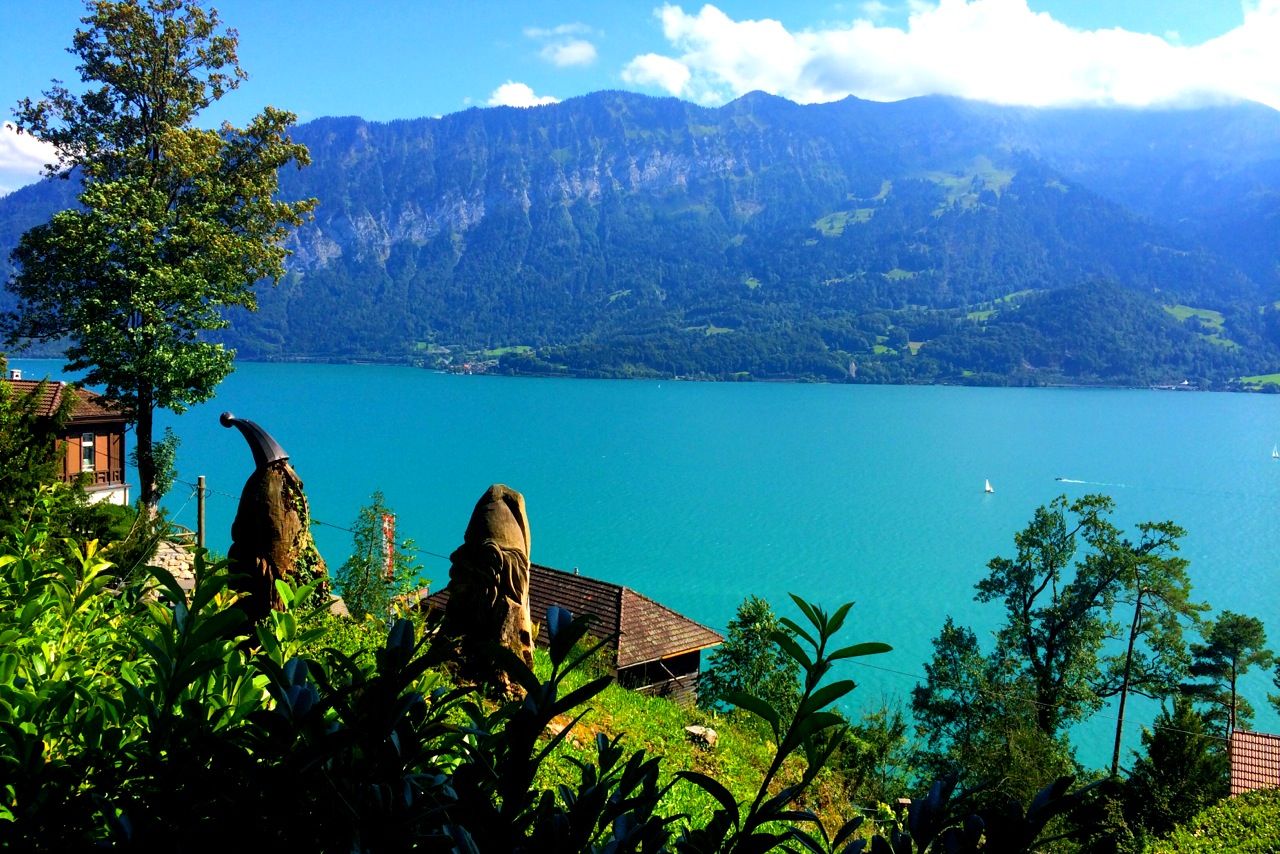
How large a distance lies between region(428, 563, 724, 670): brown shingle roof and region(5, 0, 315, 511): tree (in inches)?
304

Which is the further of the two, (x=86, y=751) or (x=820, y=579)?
(x=820, y=579)

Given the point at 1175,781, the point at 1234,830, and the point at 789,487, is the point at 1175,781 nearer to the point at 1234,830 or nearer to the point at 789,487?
the point at 1234,830

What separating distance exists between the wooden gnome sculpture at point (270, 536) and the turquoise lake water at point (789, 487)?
22.1 m

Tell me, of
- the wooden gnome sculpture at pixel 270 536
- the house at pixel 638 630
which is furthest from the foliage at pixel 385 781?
the house at pixel 638 630

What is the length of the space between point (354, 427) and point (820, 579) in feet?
→ 195

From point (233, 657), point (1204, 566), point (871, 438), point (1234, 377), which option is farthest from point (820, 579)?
point (1234, 377)

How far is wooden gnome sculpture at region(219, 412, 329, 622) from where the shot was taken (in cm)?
670

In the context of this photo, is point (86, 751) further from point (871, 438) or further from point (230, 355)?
point (871, 438)

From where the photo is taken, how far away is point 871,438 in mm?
91312

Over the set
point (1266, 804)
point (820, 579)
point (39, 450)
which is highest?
point (39, 450)

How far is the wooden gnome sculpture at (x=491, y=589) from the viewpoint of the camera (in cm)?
710

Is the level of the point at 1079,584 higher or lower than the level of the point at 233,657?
lower

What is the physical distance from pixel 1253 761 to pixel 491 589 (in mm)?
17386

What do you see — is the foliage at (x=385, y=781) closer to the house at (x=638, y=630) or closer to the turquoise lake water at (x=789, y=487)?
the house at (x=638, y=630)
